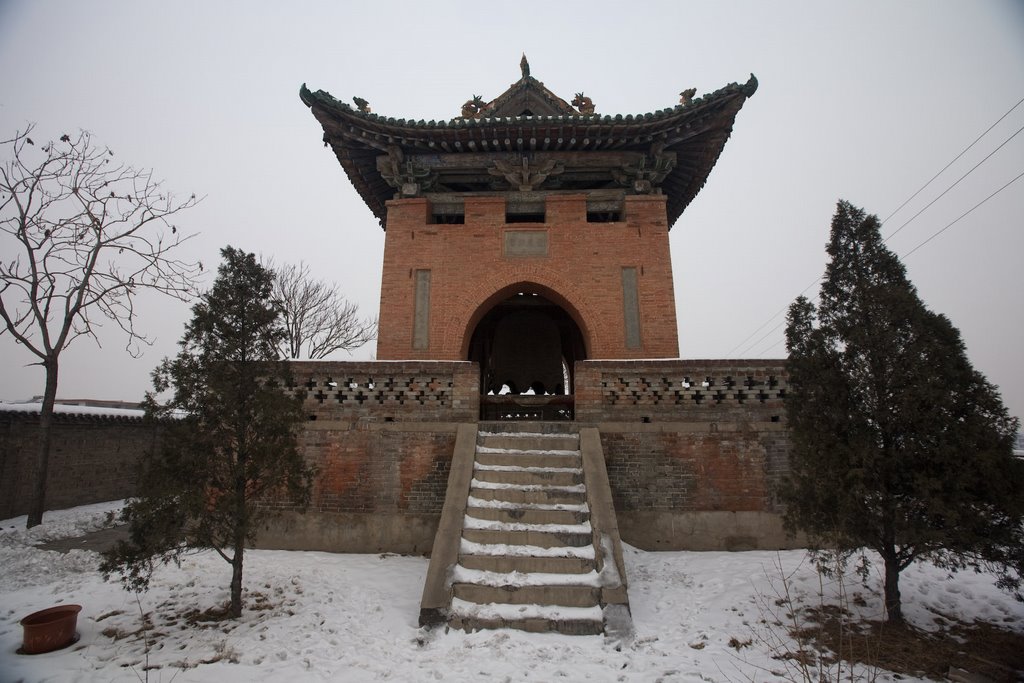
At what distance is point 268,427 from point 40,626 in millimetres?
2384

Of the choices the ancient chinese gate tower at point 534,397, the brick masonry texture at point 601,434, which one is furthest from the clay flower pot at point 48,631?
the brick masonry texture at point 601,434

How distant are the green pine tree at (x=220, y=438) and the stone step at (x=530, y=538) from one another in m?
1.92

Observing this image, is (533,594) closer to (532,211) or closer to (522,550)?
(522,550)

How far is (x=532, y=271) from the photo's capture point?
31.0 ft

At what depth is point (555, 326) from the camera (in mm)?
15688

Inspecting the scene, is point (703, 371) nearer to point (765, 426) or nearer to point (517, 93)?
point (765, 426)

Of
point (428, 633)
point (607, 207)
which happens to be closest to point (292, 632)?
point (428, 633)

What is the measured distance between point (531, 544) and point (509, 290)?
550cm

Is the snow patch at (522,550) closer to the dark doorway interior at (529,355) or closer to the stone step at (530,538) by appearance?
the stone step at (530,538)

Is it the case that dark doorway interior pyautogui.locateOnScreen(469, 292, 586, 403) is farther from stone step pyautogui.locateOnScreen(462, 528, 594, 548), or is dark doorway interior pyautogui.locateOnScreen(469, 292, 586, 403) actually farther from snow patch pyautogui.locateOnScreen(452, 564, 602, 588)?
snow patch pyautogui.locateOnScreen(452, 564, 602, 588)

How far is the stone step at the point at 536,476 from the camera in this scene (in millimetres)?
6047

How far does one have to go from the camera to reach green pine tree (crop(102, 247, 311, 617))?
4469mm

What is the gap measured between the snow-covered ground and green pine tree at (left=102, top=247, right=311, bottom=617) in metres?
0.57

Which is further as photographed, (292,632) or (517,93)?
(517,93)
